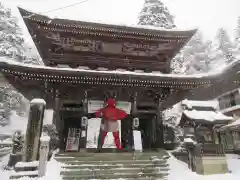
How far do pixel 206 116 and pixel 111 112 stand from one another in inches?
215

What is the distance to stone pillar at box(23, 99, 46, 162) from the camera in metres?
9.62

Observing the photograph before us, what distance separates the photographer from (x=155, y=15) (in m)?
25.9

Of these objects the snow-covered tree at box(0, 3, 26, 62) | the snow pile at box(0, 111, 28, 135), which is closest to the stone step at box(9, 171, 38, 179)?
the snow-covered tree at box(0, 3, 26, 62)

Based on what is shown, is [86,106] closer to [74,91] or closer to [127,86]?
[74,91]

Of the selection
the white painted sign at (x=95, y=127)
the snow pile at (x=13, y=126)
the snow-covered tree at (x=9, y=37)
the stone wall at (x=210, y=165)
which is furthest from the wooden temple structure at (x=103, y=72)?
the snow pile at (x=13, y=126)

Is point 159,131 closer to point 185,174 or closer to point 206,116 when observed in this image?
point 206,116

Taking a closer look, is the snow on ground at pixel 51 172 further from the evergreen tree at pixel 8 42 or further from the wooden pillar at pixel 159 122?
the evergreen tree at pixel 8 42

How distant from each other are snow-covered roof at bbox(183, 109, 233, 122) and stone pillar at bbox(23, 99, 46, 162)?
8.04 metres

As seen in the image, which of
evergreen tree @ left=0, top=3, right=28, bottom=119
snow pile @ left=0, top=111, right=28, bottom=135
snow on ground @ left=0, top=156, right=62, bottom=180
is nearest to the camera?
snow on ground @ left=0, top=156, right=62, bottom=180

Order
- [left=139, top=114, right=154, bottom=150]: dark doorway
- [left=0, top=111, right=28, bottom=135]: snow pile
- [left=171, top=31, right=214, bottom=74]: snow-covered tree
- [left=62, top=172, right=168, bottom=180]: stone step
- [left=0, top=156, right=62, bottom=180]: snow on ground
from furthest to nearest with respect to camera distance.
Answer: [left=171, top=31, right=214, bottom=74]: snow-covered tree → [left=0, top=111, right=28, bottom=135]: snow pile → [left=139, top=114, right=154, bottom=150]: dark doorway → [left=62, top=172, right=168, bottom=180]: stone step → [left=0, top=156, right=62, bottom=180]: snow on ground

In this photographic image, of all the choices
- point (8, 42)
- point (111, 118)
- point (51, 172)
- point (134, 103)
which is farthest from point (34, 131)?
point (8, 42)

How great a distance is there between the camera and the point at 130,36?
13445mm

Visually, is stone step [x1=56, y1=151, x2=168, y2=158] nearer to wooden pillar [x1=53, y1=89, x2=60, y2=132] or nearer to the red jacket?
wooden pillar [x1=53, y1=89, x2=60, y2=132]

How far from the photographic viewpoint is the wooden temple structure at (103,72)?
36.0ft
